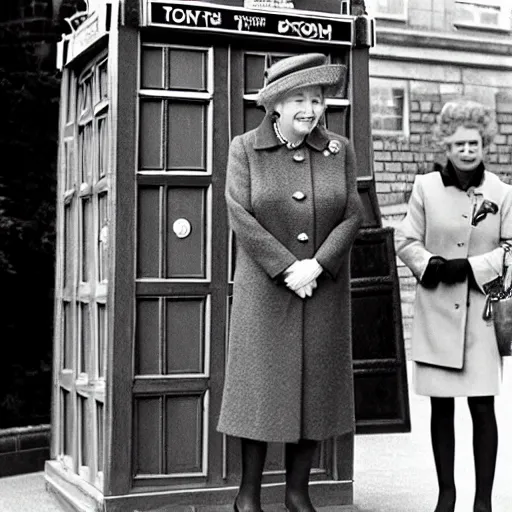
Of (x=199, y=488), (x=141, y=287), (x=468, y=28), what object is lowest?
(x=199, y=488)

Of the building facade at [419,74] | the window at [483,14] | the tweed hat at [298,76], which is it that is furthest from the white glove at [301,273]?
the window at [483,14]

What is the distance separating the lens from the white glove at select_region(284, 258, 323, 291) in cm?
478

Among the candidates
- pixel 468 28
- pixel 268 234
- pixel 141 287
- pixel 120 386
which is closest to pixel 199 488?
pixel 120 386

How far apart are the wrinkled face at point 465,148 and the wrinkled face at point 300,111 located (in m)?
0.59

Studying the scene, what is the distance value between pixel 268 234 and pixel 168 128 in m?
0.85

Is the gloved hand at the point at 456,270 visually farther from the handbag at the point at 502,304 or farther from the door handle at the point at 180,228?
the door handle at the point at 180,228

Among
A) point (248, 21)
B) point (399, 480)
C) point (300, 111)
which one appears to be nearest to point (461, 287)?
point (300, 111)

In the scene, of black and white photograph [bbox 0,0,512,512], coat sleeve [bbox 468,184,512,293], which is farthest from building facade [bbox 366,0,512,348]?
coat sleeve [bbox 468,184,512,293]

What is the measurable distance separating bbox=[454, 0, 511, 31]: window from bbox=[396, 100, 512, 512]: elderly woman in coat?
38.9ft

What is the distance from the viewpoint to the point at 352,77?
567 cm

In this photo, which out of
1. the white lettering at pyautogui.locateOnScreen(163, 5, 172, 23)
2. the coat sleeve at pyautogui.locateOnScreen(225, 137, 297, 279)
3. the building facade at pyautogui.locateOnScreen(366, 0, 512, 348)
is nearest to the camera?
the coat sleeve at pyautogui.locateOnScreen(225, 137, 297, 279)

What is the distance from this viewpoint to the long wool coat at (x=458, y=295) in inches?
200

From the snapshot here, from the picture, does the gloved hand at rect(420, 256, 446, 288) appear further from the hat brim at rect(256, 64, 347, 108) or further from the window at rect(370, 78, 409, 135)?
the window at rect(370, 78, 409, 135)

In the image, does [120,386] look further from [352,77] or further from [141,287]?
[352,77]
